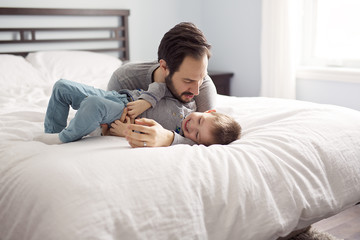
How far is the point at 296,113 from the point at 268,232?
0.66 metres

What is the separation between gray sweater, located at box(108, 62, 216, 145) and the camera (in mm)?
1391

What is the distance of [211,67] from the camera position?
3.77 m

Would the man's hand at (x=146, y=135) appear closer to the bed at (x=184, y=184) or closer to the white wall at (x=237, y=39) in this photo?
the bed at (x=184, y=184)

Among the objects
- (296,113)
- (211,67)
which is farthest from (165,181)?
(211,67)

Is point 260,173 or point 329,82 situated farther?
point 329,82

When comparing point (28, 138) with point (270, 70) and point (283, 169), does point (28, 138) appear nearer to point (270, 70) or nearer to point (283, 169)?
point (283, 169)

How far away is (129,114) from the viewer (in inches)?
52.4

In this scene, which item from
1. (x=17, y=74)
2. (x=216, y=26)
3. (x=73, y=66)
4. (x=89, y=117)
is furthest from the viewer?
(x=216, y=26)

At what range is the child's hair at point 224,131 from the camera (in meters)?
1.21

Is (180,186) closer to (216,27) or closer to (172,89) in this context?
(172,89)

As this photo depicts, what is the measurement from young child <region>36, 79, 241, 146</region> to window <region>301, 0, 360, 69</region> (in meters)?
1.71

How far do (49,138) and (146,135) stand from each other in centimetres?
38

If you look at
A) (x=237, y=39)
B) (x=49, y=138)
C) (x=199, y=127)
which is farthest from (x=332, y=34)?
(x=49, y=138)

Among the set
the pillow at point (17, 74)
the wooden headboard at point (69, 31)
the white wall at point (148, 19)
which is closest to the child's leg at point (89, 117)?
the pillow at point (17, 74)
